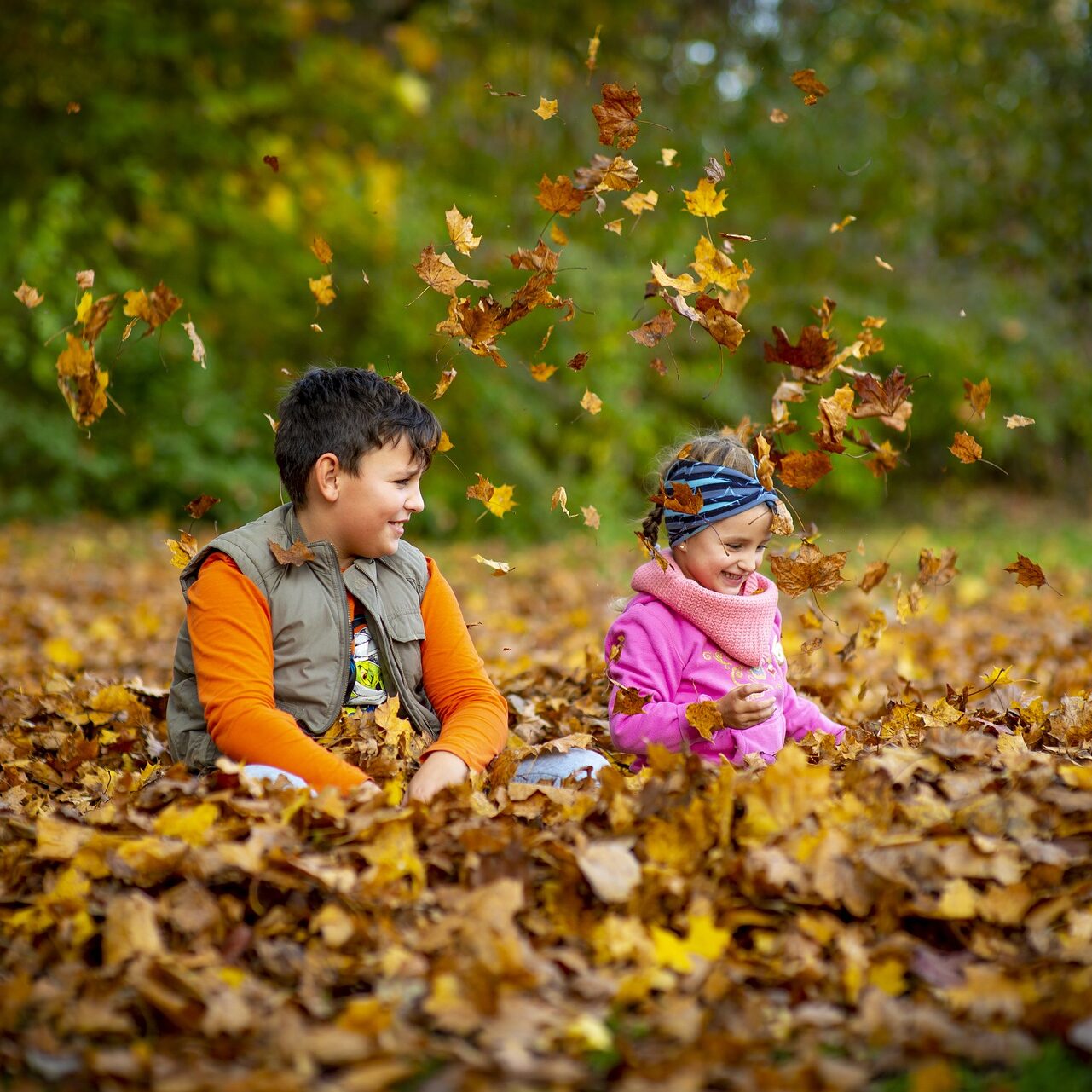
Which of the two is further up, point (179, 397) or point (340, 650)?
point (179, 397)

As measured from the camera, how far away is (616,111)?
3.10 metres

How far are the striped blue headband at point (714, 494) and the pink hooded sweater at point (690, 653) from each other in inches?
5.3

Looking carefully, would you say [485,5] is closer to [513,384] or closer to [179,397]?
[513,384]

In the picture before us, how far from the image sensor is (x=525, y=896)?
226 centimetres

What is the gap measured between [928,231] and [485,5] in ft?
19.0

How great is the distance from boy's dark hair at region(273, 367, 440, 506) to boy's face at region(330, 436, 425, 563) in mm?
25

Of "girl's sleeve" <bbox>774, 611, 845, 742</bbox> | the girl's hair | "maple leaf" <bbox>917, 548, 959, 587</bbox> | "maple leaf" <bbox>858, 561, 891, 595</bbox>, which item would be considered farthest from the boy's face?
"maple leaf" <bbox>917, 548, 959, 587</bbox>

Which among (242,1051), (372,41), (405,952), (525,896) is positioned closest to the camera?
(242,1051)

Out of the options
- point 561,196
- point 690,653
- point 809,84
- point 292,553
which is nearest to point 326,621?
point 292,553

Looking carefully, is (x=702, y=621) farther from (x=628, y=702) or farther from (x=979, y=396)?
(x=979, y=396)

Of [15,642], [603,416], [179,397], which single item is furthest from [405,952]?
[179,397]

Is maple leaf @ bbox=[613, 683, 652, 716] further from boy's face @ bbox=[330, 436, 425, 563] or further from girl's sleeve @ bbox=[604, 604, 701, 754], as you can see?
boy's face @ bbox=[330, 436, 425, 563]

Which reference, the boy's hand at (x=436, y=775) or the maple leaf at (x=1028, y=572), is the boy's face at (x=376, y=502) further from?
the maple leaf at (x=1028, y=572)

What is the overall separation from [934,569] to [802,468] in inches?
25.3
